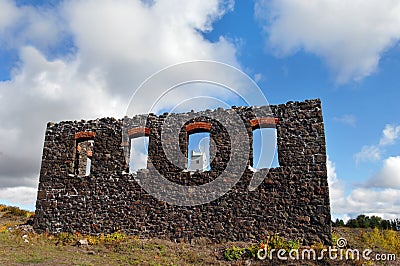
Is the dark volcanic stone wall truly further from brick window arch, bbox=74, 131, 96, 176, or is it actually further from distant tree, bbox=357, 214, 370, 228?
distant tree, bbox=357, 214, 370, 228

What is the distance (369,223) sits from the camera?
17531mm

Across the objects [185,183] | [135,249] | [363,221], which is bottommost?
[135,249]

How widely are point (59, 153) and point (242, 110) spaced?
295 inches

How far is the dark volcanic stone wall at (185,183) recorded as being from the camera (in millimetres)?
10883

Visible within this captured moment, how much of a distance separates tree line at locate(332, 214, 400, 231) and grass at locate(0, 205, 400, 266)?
4.18m

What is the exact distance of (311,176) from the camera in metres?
10.9

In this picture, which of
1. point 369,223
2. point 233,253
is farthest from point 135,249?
point 369,223

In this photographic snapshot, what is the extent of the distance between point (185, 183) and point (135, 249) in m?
2.78

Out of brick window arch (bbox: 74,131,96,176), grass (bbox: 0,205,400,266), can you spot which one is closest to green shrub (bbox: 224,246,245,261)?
grass (bbox: 0,205,400,266)

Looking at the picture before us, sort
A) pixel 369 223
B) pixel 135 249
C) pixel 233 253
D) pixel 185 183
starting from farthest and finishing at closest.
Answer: pixel 369 223 < pixel 185 183 < pixel 135 249 < pixel 233 253

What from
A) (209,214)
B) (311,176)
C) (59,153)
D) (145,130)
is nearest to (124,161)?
(145,130)

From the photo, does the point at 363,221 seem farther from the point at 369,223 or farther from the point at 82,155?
the point at 82,155

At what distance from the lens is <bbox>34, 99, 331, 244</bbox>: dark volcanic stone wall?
428 inches

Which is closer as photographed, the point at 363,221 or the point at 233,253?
the point at 233,253
